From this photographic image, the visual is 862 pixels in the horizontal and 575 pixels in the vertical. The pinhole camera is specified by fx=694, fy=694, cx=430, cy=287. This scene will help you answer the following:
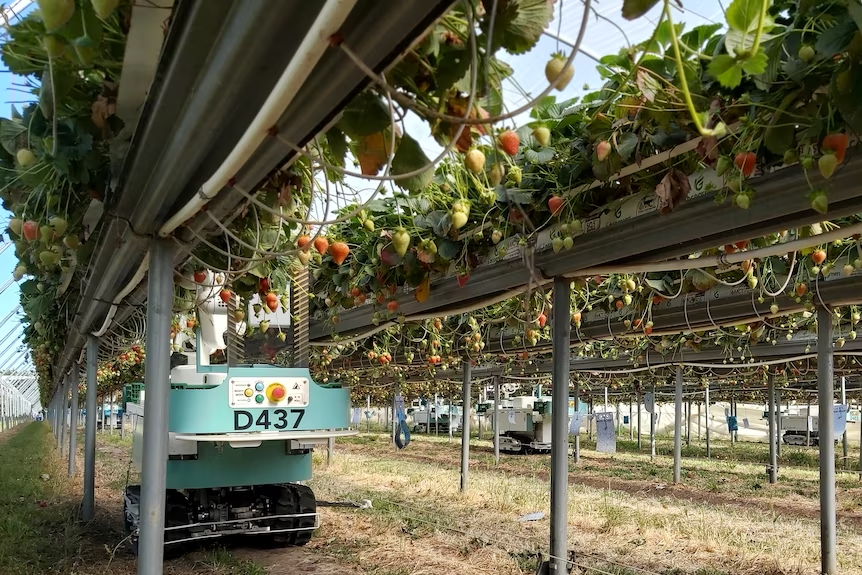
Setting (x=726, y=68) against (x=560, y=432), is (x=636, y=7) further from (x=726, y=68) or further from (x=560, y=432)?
(x=560, y=432)

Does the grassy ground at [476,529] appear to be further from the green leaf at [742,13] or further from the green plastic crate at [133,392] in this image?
the green leaf at [742,13]

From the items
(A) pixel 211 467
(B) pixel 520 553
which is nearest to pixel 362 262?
(A) pixel 211 467

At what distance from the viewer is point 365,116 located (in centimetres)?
187

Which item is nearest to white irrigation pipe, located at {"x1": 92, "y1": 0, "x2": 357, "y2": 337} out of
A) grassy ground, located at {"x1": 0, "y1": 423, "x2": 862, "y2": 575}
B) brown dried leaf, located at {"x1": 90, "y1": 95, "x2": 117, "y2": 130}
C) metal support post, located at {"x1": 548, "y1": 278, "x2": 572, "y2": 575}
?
brown dried leaf, located at {"x1": 90, "y1": 95, "x2": 117, "y2": 130}

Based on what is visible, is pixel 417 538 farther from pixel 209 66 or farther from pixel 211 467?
pixel 209 66

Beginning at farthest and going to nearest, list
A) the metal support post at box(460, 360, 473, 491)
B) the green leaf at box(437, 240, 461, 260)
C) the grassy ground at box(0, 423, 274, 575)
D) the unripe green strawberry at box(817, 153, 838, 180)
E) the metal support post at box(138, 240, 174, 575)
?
the metal support post at box(460, 360, 473, 491), the grassy ground at box(0, 423, 274, 575), the green leaf at box(437, 240, 461, 260), the metal support post at box(138, 240, 174, 575), the unripe green strawberry at box(817, 153, 838, 180)

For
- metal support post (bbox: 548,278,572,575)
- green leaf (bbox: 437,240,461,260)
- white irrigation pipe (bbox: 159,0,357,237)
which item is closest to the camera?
white irrigation pipe (bbox: 159,0,357,237)

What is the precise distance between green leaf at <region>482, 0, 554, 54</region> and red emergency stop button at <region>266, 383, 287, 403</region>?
4.31 meters

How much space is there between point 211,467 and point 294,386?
130 centimetres

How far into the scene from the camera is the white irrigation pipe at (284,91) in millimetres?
1213

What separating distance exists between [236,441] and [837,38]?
451 centimetres

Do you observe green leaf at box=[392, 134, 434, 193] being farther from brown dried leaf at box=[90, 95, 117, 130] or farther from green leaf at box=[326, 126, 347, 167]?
brown dried leaf at box=[90, 95, 117, 130]

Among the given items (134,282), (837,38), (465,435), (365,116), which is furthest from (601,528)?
(365,116)

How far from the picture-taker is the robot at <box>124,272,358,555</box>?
519cm
